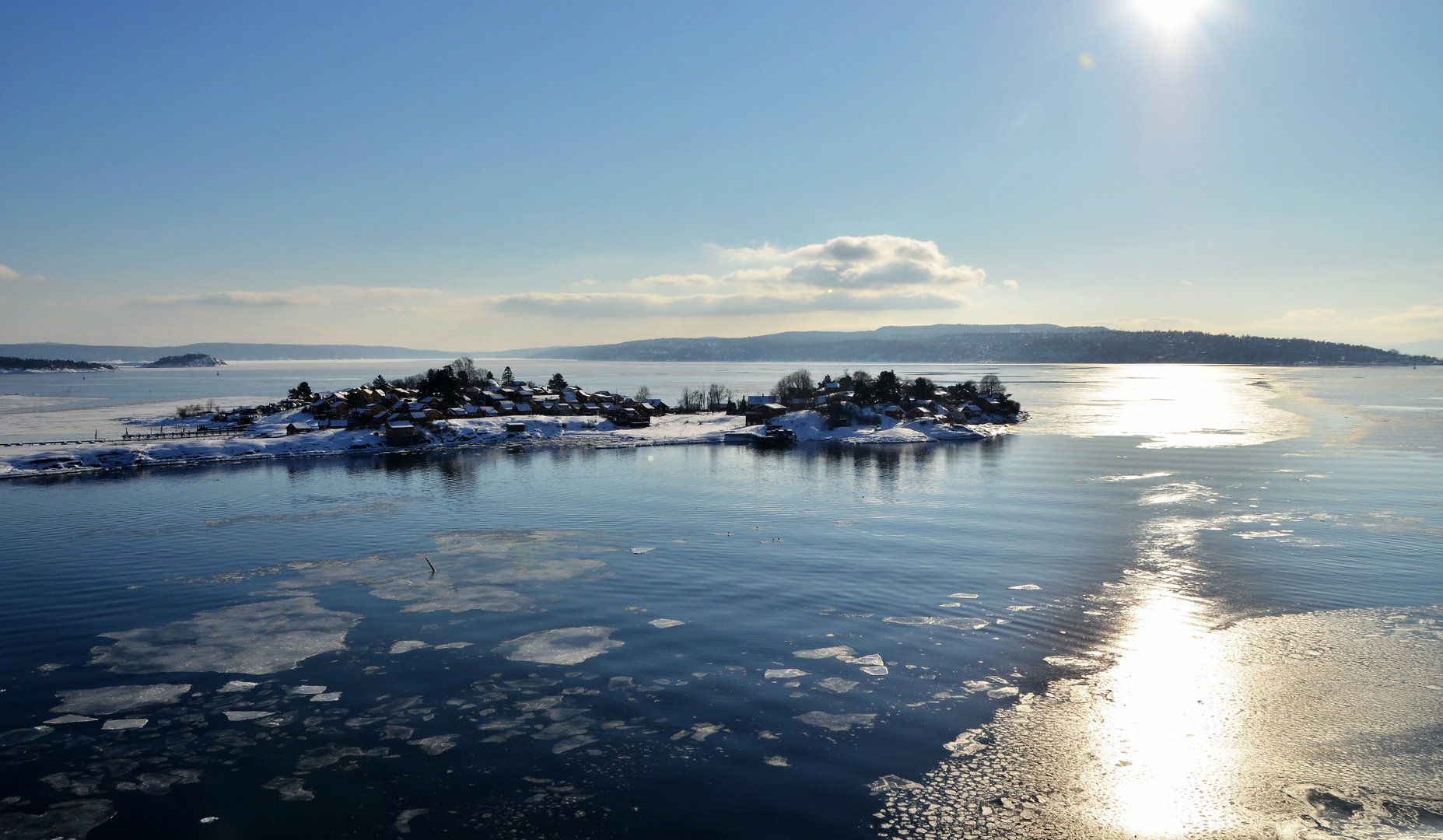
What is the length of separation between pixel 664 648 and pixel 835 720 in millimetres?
5787

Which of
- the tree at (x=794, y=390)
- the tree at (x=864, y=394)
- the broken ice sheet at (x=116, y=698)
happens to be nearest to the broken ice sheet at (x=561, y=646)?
the broken ice sheet at (x=116, y=698)

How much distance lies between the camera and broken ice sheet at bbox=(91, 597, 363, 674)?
61.4 ft

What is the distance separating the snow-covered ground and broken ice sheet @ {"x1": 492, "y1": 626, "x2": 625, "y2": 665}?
196 ft

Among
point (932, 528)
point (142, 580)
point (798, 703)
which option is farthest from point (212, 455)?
point (798, 703)

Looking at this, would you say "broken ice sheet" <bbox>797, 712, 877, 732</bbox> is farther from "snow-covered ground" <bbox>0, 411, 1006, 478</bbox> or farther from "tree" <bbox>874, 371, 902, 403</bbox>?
"tree" <bbox>874, 371, 902, 403</bbox>

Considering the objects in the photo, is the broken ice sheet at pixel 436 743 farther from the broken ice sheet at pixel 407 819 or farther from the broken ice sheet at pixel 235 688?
the broken ice sheet at pixel 235 688

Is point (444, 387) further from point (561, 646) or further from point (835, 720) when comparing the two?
point (835, 720)

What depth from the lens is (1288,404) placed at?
380ft

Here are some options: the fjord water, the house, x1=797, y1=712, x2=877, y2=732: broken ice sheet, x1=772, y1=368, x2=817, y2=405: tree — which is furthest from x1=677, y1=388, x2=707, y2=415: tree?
x1=797, y1=712, x2=877, y2=732: broken ice sheet

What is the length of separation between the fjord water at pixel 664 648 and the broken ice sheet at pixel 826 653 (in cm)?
10

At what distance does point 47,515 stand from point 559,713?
42.1 metres

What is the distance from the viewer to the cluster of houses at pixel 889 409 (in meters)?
94.4

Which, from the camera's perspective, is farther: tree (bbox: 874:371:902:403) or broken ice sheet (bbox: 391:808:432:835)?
tree (bbox: 874:371:902:403)

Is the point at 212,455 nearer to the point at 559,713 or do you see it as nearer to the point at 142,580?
the point at 142,580
